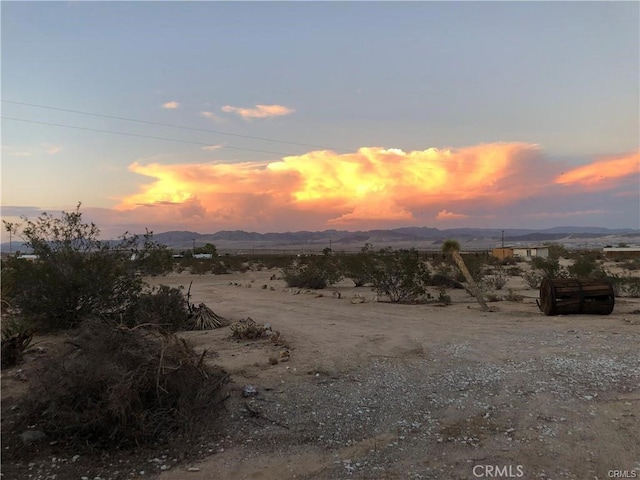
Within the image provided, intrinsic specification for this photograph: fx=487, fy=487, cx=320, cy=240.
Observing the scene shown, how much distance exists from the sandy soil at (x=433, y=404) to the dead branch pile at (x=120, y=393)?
1.89 feet

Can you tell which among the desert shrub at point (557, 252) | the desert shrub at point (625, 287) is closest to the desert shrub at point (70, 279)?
the desert shrub at point (625, 287)

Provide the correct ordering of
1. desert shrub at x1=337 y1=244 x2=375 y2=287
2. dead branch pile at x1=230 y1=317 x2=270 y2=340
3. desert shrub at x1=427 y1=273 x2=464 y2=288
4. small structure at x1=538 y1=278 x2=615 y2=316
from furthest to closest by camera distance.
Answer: desert shrub at x1=337 y1=244 x2=375 y2=287 → desert shrub at x1=427 y1=273 x2=464 y2=288 → small structure at x1=538 y1=278 x2=615 y2=316 → dead branch pile at x1=230 y1=317 x2=270 y2=340

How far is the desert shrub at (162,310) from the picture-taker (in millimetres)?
9812

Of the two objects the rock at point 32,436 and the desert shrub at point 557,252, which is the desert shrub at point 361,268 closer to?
the rock at point 32,436


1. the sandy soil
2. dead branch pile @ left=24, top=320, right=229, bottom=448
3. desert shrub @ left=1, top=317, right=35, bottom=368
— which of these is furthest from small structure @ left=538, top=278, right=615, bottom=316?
desert shrub @ left=1, top=317, right=35, bottom=368

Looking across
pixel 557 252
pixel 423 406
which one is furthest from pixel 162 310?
pixel 557 252

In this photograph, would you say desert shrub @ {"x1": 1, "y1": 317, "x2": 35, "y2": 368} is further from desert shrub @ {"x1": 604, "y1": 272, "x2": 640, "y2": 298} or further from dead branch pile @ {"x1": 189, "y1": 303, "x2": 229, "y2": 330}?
desert shrub @ {"x1": 604, "y1": 272, "x2": 640, "y2": 298}

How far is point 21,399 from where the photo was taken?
5.74m

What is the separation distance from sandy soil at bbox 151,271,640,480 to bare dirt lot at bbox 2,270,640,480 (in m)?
0.02

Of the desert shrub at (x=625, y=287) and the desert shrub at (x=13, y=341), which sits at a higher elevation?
the desert shrub at (x=13, y=341)

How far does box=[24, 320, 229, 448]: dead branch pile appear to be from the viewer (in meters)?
4.91

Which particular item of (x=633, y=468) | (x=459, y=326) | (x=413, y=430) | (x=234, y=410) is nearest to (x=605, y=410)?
(x=633, y=468)

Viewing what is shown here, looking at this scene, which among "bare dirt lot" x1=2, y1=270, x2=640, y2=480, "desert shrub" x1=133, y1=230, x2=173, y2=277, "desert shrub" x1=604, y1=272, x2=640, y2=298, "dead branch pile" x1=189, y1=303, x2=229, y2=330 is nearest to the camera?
"bare dirt lot" x1=2, y1=270, x2=640, y2=480

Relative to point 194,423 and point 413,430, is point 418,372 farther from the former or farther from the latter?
point 194,423
